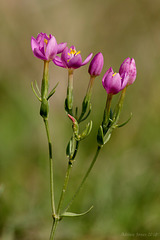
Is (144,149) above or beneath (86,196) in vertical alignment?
above

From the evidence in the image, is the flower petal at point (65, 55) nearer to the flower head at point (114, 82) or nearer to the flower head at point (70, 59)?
the flower head at point (70, 59)

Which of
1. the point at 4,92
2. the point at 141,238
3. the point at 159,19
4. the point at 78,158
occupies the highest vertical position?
the point at 159,19

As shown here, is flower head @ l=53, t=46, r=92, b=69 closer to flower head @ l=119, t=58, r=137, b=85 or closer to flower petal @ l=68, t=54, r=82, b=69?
flower petal @ l=68, t=54, r=82, b=69

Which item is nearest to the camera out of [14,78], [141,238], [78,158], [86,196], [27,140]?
[141,238]

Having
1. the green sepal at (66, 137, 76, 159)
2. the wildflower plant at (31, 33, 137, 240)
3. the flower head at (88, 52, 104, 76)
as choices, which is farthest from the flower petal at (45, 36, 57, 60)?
the green sepal at (66, 137, 76, 159)

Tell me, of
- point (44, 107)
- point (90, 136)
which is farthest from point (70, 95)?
point (90, 136)

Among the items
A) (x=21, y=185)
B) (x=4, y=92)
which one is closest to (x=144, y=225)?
(x=21, y=185)

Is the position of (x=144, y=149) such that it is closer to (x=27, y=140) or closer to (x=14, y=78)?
(x=27, y=140)

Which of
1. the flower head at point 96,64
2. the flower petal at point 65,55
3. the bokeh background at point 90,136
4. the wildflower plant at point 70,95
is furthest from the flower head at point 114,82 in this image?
the bokeh background at point 90,136
